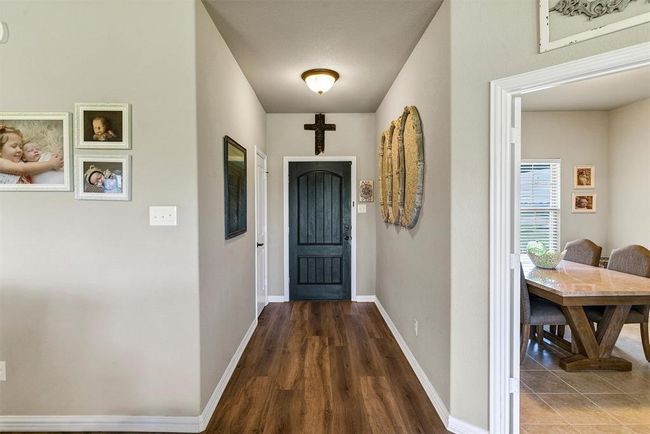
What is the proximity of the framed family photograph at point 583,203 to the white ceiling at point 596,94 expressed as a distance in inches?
45.7

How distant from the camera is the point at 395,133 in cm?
302

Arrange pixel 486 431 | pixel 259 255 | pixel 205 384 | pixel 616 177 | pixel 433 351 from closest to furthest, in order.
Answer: pixel 486 431 < pixel 205 384 < pixel 433 351 < pixel 259 255 < pixel 616 177

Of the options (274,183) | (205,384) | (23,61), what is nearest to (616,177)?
(274,183)

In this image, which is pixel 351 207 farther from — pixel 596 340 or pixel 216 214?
pixel 596 340

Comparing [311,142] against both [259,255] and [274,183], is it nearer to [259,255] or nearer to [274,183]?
[274,183]

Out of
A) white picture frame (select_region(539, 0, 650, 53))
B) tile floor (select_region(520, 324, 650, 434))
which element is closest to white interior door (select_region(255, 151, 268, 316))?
tile floor (select_region(520, 324, 650, 434))

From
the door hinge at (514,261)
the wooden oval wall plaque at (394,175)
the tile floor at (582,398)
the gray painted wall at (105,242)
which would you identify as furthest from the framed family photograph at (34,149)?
the tile floor at (582,398)

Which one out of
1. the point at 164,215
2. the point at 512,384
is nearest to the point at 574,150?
the point at 512,384

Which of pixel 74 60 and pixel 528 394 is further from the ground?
pixel 74 60

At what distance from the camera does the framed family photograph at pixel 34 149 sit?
1825mm

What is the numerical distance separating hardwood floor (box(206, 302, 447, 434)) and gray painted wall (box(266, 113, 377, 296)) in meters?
1.37

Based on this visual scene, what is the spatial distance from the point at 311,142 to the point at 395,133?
1.63 m

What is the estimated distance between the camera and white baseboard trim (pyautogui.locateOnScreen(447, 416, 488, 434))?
1.81 meters

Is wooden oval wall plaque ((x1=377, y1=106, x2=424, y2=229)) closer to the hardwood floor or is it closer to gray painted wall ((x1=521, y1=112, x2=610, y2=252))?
the hardwood floor
